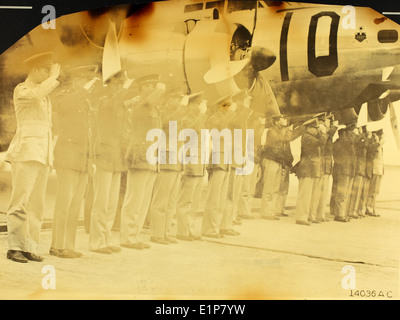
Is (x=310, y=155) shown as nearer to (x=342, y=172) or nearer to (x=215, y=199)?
(x=342, y=172)

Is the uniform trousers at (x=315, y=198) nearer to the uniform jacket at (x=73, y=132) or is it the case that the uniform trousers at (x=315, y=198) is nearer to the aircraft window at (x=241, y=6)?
the aircraft window at (x=241, y=6)

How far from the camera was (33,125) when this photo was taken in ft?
10.8

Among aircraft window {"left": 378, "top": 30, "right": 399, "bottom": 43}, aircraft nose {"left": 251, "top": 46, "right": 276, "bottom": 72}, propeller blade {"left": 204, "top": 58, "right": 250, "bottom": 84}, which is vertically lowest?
propeller blade {"left": 204, "top": 58, "right": 250, "bottom": 84}

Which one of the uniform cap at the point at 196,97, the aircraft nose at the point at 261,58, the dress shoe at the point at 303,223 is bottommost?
the dress shoe at the point at 303,223

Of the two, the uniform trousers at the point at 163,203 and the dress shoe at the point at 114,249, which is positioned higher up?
the uniform trousers at the point at 163,203

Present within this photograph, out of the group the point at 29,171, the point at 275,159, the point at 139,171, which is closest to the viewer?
the point at 29,171

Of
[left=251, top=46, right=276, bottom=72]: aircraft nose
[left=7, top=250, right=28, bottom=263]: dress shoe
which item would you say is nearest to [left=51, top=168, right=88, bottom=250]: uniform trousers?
[left=7, top=250, right=28, bottom=263]: dress shoe

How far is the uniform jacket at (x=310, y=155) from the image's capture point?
3.48 metres

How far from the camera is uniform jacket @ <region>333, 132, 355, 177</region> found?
11.4 feet

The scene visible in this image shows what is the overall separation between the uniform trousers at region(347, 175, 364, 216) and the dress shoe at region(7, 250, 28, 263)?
227cm

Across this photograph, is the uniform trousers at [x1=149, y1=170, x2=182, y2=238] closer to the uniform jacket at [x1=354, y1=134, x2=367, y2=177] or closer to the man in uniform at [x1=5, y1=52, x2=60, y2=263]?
the man in uniform at [x1=5, y1=52, x2=60, y2=263]

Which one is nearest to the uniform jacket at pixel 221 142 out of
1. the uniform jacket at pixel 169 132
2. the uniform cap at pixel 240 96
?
the uniform cap at pixel 240 96

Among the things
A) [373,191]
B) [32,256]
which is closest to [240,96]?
[373,191]

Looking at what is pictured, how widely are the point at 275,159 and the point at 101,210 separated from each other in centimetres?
127
